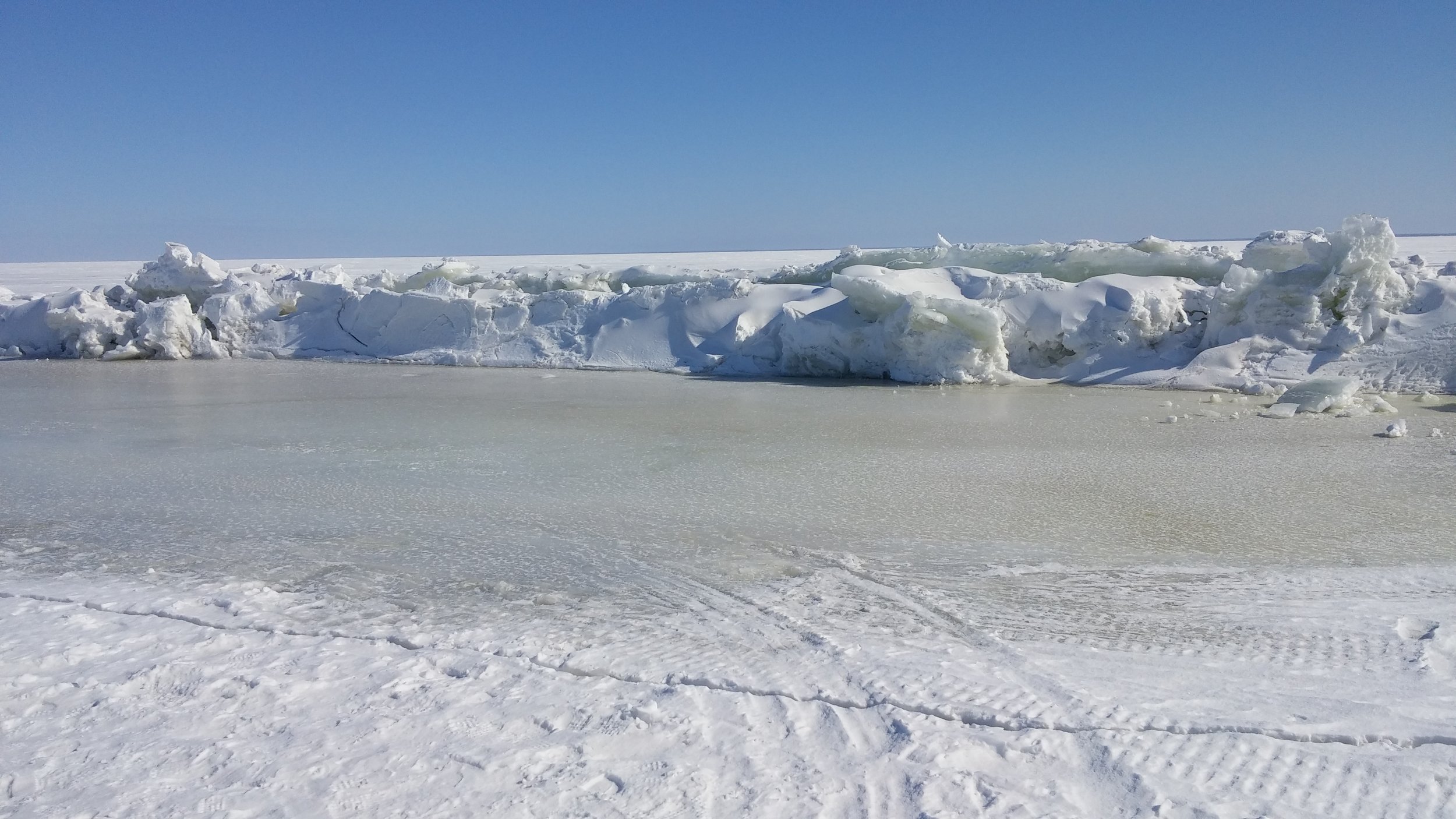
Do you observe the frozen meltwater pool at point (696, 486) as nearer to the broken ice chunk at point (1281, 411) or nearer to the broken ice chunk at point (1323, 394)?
the broken ice chunk at point (1281, 411)

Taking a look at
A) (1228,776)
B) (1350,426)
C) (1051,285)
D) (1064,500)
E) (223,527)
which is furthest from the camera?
(1051,285)

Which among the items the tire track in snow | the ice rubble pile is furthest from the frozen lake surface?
the ice rubble pile

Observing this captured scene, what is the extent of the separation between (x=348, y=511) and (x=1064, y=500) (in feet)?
8.63

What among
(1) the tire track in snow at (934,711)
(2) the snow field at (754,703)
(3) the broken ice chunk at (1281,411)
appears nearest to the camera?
(2) the snow field at (754,703)

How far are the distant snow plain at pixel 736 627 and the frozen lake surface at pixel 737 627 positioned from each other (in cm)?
1

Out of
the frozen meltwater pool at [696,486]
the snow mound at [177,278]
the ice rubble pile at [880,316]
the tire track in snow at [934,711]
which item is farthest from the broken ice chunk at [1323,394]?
the snow mound at [177,278]

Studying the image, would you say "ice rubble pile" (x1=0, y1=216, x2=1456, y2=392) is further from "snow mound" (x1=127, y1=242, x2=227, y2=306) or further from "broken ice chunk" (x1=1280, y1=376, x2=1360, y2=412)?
"broken ice chunk" (x1=1280, y1=376, x2=1360, y2=412)

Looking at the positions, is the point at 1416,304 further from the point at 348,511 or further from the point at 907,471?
the point at 348,511

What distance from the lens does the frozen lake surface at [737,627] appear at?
5.70ft

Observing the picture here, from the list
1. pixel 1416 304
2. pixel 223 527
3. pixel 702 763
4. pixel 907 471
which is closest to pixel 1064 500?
pixel 907 471

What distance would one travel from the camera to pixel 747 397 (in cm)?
669

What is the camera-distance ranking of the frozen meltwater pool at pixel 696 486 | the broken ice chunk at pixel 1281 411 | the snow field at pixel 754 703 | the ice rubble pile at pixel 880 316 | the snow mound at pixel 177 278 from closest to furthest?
the snow field at pixel 754 703 → the frozen meltwater pool at pixel 696 486 → the broken ice chunk at pixel 1281 411 → the ice rubble pile at pixel 880 316 → the snow mound at pixel 177 278

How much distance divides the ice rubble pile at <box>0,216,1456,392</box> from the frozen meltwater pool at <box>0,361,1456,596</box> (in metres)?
0.74

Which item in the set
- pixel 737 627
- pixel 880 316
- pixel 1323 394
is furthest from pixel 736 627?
pixel 880 316
